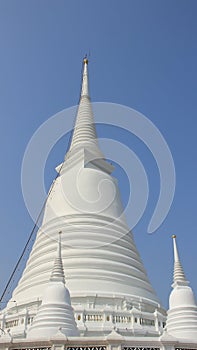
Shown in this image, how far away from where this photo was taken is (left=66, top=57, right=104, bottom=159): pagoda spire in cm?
2898

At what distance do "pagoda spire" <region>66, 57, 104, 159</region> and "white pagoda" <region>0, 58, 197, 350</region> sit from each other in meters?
0.11

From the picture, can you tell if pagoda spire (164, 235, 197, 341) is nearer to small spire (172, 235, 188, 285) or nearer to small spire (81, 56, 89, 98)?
small spire (172, 235, 188, 285)

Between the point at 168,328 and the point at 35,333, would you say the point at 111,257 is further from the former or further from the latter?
the point at 35,333

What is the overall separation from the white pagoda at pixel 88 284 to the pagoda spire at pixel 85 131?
107 mm

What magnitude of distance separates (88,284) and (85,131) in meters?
13.7

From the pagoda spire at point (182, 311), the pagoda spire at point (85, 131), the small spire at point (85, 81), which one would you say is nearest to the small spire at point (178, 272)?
the pagoda spire at point (182, 311)

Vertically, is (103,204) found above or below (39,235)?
above

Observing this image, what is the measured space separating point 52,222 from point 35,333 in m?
10.4

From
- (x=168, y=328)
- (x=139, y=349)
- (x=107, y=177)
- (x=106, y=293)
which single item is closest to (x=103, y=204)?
(x=107, y=177)

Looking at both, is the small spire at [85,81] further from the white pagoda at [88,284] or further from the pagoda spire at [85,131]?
the white pagoda at [88,284]

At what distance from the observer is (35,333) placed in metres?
14.9

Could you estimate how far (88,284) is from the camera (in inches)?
797

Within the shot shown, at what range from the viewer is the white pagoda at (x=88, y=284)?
42.4 feet

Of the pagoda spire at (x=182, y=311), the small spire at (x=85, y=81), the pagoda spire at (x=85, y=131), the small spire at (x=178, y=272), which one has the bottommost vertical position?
the pagoda spire at (x=182, y=311)
